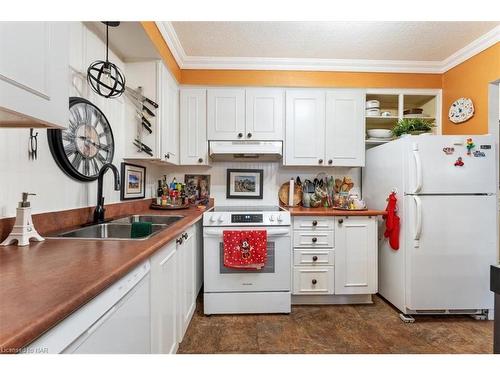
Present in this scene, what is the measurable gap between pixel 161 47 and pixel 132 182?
1164mm

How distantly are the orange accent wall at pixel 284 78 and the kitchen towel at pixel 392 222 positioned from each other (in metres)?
1.36

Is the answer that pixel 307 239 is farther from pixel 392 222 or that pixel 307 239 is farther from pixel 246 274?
pixel 392 222

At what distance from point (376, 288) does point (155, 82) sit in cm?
277

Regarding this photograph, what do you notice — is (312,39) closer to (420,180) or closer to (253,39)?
(253,39)

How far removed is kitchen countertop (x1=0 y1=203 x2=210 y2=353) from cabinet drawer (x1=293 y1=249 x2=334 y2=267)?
1600 mm

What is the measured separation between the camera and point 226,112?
2.74m

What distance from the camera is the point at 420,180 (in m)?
2.11

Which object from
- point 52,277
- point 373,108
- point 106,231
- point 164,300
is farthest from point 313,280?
point 52,277

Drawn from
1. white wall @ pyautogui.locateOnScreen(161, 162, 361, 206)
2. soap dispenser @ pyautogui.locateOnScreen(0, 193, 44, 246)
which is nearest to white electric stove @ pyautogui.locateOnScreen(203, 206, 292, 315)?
white wall @ pyautogui.locateOnScreen(161, 162, 361, 206)

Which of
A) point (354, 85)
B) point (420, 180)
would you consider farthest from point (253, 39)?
point (420, 180)

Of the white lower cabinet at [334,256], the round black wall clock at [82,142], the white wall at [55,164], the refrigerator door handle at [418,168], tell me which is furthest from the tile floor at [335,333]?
the round black wall clock at [82,142]

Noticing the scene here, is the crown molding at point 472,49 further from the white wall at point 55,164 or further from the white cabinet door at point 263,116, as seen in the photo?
the white wall at point 55,164

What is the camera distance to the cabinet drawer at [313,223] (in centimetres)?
246

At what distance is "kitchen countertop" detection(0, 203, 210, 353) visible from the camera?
483mm
